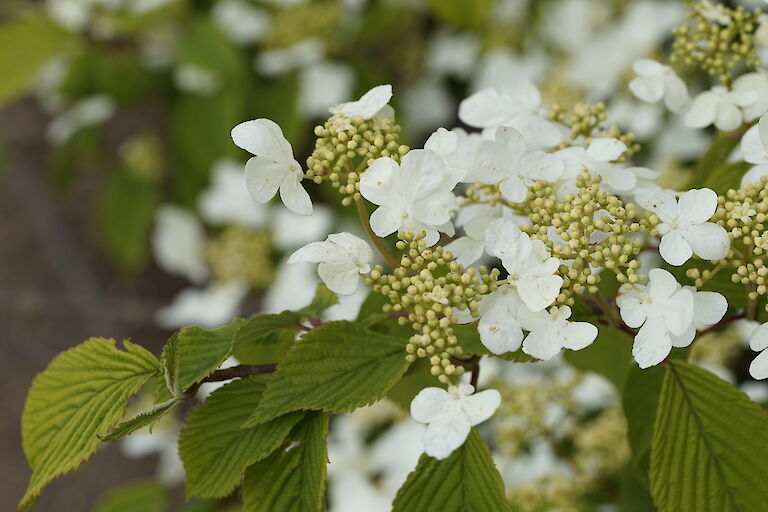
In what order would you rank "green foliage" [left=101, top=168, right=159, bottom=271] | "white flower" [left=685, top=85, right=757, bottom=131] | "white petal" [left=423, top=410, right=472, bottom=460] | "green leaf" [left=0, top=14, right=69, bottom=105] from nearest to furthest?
"white petal" [left=423, top=410, right=472, bottom=460] → "white flower" [left=685, top=85, right=757, bottom=131] → "green leaf" [left=0, top=14, right=69, bottom=105] → "green foliage" [left=101, top=168, right=159, bottom=271]

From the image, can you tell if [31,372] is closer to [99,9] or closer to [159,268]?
[159,268]

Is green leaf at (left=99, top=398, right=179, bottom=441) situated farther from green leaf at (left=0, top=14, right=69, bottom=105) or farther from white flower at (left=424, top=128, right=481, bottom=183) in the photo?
green leaf at (left=0, top=14, right=69, bottom=105)

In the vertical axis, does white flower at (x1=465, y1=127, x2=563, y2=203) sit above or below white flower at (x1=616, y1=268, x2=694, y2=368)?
above

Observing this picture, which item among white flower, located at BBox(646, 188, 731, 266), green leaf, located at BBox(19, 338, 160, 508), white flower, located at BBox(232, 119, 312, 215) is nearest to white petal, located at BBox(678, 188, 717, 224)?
white flower, located at BBox(646, 188, 731, 266)

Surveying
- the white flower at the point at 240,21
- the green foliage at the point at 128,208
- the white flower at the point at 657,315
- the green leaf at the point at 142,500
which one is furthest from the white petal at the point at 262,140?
the green foliage at the point at 128,208

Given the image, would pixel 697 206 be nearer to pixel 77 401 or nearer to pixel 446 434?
pixel 446 434

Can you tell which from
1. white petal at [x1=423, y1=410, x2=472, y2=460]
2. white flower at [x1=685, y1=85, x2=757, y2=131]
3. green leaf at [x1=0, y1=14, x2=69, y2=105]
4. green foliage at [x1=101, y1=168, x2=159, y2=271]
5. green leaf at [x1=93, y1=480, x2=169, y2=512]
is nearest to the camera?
white petal at [x1=423, y1=410, x2=472, y2=460]

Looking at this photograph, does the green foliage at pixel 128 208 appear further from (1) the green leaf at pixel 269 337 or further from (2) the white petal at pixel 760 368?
(2) the white petal at pixel 760 368

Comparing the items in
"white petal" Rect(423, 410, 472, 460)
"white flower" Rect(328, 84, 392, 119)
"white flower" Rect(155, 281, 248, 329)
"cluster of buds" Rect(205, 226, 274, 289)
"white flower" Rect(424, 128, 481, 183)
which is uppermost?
"white flower" Rect(328, 84, 392, 119)

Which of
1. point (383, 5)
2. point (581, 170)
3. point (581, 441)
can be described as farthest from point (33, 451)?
point (383, 5)

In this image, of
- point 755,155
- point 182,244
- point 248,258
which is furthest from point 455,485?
point 182,244
